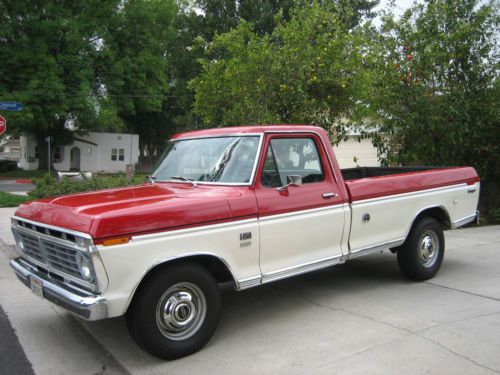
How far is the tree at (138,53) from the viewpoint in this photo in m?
33.8

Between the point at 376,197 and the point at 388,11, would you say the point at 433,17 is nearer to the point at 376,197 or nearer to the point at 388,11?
the point at 388,11

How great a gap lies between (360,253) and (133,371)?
9.13 ft

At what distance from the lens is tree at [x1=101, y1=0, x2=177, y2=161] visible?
33.8 metres

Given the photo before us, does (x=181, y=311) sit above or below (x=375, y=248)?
below

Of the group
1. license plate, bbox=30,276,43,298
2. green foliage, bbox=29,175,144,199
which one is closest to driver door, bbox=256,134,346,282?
license plate, bbox=30,276,43,298

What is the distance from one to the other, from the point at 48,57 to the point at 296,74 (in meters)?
24.9

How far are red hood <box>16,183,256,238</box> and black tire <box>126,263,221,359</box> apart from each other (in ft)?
1.41

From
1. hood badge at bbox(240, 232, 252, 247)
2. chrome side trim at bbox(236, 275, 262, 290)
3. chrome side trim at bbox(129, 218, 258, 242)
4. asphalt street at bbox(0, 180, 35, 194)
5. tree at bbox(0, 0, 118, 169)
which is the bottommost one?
asphalt street at bbox(0, 180, 35, 194)

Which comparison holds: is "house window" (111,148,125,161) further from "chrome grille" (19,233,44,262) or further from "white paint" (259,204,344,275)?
"white paint" (259,204,344,275)

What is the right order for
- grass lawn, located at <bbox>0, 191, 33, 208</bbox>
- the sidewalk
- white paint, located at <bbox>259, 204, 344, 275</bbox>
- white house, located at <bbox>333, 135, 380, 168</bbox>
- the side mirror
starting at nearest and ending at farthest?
white paint, located at <bbox>259, 204, 344, 275</bbox> → the side mirror → grass lawn, located at <bbox>0, 191, 33, 208</bbox> → white house, located at <bbox>333, 135, 380, 168</bbox> → the sidewalk

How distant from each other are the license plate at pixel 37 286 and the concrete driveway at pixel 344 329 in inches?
22.6

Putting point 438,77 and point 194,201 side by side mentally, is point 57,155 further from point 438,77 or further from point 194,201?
point 194,201

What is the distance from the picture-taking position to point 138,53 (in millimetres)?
36094

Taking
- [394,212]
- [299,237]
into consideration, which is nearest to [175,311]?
[299,237]
